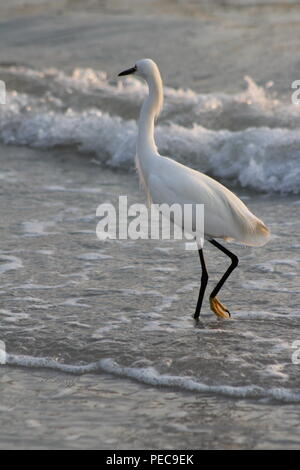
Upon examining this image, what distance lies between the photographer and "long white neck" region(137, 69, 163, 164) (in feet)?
19.1

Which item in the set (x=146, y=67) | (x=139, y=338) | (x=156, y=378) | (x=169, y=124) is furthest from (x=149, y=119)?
(x=169, y=124)

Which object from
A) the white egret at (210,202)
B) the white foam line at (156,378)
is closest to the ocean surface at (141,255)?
the white foam line at (156,378)

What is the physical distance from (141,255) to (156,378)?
6.81 feet

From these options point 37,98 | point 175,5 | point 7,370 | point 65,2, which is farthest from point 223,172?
point 65,2

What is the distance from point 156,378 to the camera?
462 centimetres

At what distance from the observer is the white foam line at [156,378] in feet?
14.5

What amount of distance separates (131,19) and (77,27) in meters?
0.81

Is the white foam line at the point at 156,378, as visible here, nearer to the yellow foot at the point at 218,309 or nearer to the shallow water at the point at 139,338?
the shallow water at the point at 139,338

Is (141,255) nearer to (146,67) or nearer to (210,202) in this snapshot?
(210,202)

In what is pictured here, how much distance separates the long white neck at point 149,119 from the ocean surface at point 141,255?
847 mm

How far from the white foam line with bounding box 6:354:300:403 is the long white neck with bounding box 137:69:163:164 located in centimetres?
153

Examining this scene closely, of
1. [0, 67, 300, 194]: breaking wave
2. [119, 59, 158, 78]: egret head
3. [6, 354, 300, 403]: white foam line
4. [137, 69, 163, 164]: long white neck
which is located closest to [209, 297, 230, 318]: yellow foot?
[6, 354, 300, 403]: white foam line

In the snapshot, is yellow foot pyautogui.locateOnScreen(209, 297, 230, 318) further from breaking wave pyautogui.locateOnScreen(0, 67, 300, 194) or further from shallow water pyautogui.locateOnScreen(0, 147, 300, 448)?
breaking wave pyautogui.locateOnScreen(0, 67, 300, 194)

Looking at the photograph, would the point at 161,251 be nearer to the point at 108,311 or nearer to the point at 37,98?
the point at 108,311
